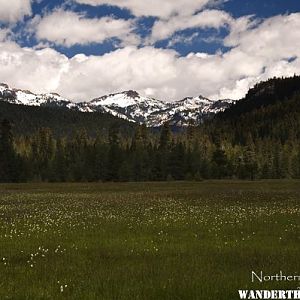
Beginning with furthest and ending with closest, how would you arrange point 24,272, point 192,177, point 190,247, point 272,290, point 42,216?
point 192,177, point 42,216, point 190,247, point 24,272, point 272,290

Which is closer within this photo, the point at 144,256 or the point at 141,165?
the point at 144,256

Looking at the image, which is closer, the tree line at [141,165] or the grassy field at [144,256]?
the grassy field at [144,256]

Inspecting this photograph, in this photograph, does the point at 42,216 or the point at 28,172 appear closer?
the point at 42,216

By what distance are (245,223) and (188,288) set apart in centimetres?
1384

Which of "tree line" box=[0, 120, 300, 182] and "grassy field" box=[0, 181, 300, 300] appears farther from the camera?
"tree line" box=[0, 120, 300, 182]

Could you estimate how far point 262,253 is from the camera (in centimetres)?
1515

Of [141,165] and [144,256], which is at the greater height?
[141,165]

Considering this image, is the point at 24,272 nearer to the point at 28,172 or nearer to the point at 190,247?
the point at 190,247

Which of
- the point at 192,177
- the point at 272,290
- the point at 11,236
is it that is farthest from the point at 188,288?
the point at 192,177

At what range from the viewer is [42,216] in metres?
28.6

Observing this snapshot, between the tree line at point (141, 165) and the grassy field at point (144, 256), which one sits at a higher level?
the tree line at point (141, 165)

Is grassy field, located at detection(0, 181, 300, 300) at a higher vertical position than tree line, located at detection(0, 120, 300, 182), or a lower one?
lower

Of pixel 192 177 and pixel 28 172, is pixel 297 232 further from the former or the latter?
pixel 28 172

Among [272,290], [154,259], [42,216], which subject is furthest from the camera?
[42,216]
